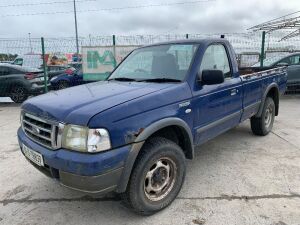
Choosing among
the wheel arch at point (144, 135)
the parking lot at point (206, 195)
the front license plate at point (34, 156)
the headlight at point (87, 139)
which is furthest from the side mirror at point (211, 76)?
the front license plate at point (34, 156)

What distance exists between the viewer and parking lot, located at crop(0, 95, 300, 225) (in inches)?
133

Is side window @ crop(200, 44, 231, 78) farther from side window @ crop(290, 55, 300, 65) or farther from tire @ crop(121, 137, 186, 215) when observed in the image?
side window @ crop(290, 55, 300, 65)

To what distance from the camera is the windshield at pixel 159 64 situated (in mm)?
4004

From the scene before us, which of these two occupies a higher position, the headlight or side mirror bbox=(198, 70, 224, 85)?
side mirror bbox=(198, 70, 224, 85)

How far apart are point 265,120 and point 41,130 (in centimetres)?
443

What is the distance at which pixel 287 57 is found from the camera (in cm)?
1164

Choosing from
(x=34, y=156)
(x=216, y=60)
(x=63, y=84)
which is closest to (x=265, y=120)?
(x=216, y=60)

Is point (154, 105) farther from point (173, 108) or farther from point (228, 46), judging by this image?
point (228, 46)

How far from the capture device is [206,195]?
12.6ft

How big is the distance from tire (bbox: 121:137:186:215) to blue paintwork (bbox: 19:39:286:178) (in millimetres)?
285

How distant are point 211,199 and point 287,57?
952cm

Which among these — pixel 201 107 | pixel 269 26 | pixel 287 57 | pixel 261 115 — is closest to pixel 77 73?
pixel 287 57

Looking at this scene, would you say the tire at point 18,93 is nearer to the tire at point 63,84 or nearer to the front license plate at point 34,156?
the tire at point 63,84

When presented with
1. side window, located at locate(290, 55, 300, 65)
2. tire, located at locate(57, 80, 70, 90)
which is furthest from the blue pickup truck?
tire, located at locate(57, 80, 70, 90)
